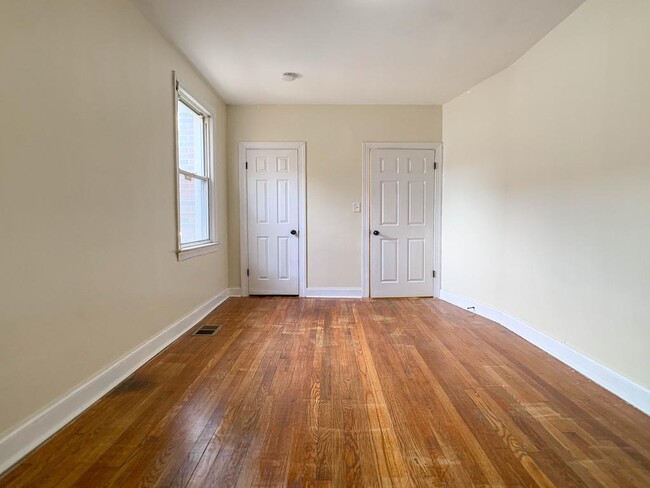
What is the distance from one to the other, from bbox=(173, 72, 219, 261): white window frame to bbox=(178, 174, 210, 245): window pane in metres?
0.05

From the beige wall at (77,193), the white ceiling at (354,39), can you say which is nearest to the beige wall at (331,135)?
Result: the white ceiling at (354,39)

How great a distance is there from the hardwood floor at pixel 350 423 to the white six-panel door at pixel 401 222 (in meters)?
1.67

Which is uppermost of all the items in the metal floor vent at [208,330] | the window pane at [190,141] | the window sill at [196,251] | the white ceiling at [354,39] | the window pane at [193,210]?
the white ceiling at [354,39]

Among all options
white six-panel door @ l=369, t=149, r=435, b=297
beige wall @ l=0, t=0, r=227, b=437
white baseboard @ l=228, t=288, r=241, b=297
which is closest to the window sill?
beige wall @ l=0, t=0, r=227, b=437

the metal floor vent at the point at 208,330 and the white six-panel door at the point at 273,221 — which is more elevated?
the white six-panel door at the point at 273,221

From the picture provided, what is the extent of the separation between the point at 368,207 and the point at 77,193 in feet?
10.4

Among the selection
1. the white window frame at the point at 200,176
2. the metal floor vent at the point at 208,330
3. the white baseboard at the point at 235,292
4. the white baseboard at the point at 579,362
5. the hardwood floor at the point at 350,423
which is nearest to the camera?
the hardwood floor at the point at 350,423

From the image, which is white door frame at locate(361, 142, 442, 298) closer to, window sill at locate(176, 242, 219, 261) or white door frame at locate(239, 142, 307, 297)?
white door frame at locate(239, 142, 307, 297)

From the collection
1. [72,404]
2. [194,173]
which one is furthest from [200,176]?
[72,404]

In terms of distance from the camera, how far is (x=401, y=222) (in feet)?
14.3

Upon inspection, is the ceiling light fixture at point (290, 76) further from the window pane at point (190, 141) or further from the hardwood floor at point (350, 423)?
the hardwood floor at point (350, 423)

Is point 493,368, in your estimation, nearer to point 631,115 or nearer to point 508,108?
point 631,115

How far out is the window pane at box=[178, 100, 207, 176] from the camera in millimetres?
3386

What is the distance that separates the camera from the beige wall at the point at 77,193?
4.64 feet
